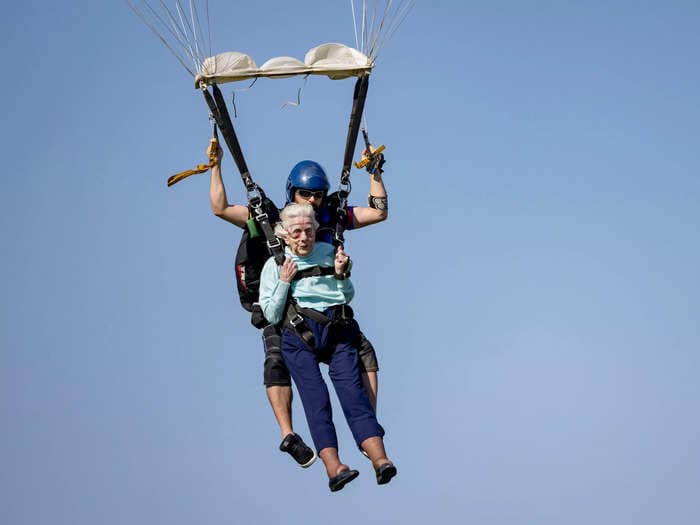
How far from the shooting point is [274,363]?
10555 mm

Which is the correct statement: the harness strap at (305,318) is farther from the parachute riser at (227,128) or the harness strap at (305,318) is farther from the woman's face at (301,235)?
the parachute riser at (227,128)

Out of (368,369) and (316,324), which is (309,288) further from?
(368,369)

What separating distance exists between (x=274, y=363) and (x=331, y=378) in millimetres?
520

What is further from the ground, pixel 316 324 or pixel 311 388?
pixel 316 324

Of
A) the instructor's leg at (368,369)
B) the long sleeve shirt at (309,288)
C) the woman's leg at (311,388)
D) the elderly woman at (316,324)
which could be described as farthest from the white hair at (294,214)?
the instructor's leg at (368,369)

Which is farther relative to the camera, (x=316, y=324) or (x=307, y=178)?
(x=307, y=178)

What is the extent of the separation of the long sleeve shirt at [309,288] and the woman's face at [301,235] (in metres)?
0.10

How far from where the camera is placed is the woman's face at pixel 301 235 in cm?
1026

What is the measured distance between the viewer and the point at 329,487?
9.84m

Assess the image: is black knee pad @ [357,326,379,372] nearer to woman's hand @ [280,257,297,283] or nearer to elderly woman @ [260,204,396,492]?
elderly woman @ [260,204,396,492]

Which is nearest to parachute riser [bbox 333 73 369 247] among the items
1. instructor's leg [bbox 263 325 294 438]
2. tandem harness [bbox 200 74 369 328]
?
tandem harness [bbox 200 74 369 328]

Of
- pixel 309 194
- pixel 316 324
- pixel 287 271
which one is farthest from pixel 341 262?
pixel 309 194

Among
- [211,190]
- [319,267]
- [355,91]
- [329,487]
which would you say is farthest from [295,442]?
[355,91]

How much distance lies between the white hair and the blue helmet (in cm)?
32
